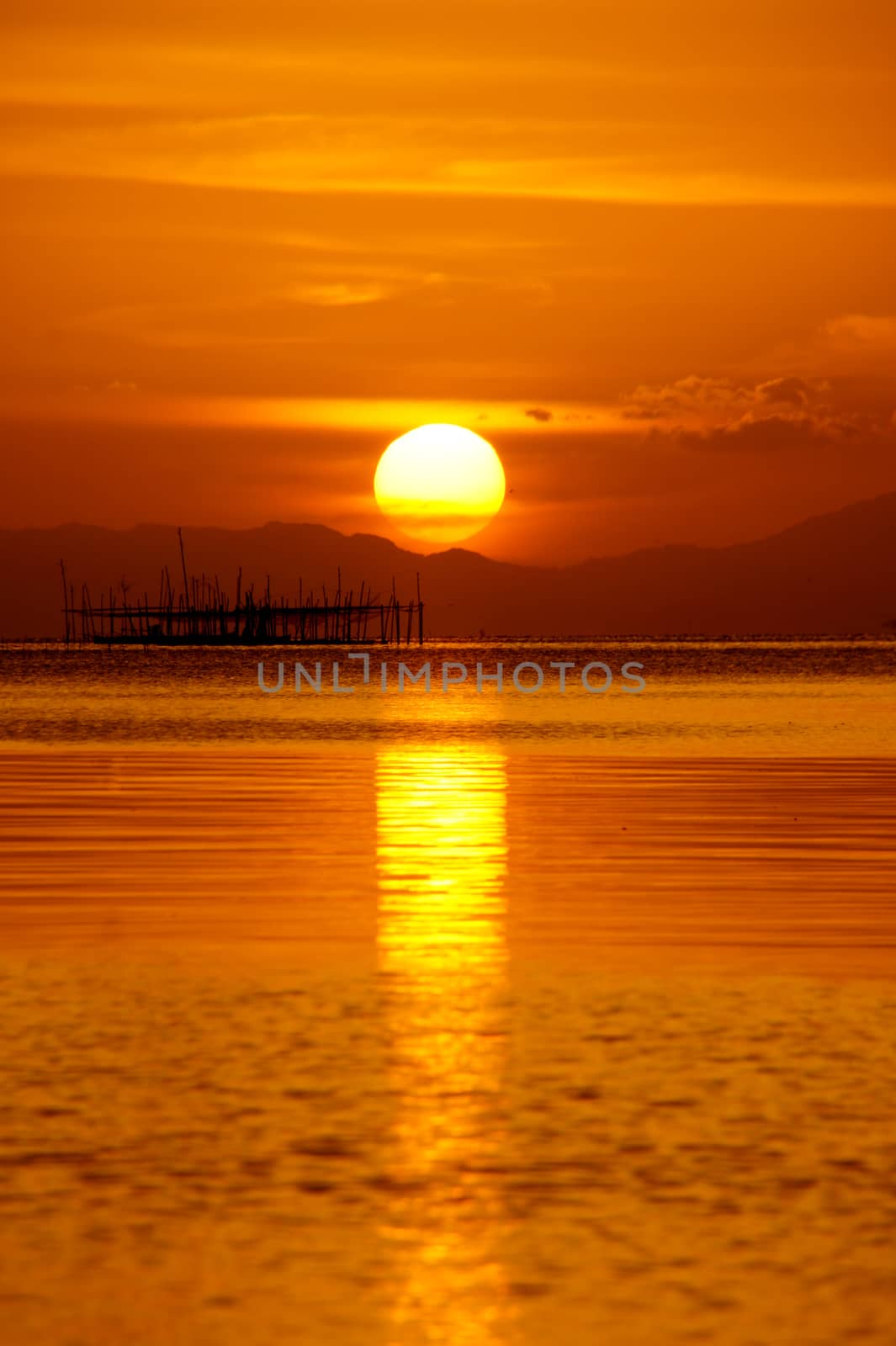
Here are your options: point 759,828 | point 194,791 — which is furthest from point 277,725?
point 759,828

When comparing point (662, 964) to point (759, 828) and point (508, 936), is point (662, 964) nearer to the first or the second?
point (508, 936)

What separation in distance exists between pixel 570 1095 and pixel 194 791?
2580 centimetres

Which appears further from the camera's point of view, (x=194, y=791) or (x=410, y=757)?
(x=410, y=757)

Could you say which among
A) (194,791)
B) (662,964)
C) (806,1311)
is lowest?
(806,1311)

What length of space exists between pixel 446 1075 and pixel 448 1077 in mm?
56

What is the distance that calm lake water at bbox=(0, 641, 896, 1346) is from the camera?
9.12 m

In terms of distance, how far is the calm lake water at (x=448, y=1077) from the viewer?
29.9 feet

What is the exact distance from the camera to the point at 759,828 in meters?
29.8

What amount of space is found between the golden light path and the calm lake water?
0.11ft

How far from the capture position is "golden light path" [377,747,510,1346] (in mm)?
9109

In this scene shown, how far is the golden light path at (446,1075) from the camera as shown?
359 inches

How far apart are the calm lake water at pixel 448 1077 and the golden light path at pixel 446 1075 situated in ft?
0.11

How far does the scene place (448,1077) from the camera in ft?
44.0

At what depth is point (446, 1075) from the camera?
1347 centimetres
